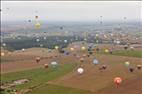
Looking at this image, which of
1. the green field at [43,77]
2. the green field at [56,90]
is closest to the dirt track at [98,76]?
the green field at [56,90]

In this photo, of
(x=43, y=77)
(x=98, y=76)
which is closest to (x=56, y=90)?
(x=98, y=76)

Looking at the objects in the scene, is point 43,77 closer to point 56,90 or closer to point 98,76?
point 98,76

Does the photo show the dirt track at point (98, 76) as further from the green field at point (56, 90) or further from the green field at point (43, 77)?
the green field at point (43, 77)

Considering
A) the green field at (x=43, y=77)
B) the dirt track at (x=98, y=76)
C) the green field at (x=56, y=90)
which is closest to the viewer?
the dirt track at (x=98, y=76)

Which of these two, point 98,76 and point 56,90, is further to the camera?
point 98,76

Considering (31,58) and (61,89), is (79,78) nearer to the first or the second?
A: (61,89)

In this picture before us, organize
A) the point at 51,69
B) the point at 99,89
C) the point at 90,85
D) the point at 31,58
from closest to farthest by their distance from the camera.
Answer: the point at 99,89
the point at 90,85
the point at 51,69
the point at 31,58

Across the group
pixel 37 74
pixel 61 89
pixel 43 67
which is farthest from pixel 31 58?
pixel 61 89

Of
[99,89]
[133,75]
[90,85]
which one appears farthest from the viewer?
[133,75]

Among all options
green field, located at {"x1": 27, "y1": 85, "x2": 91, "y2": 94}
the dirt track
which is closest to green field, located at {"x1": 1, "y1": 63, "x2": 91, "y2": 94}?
green field, located at {"x1": 27, "y1": 85, "x2": 91, "y2": 94}
